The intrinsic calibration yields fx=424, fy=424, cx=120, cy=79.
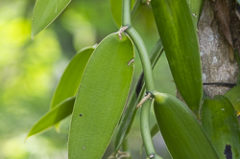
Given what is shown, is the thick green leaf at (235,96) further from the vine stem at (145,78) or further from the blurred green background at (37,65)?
the blurred green background at (37,65)

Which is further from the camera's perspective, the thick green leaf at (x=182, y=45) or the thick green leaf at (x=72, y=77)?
the thick green leaf at (x=72, y=77)

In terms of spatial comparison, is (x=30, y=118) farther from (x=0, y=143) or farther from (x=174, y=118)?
(x=174, y=118)

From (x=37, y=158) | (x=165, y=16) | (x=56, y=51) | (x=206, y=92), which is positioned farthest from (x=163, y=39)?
(x=56, y=51)

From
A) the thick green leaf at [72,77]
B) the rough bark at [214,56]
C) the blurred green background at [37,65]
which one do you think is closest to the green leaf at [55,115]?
the thick green leaf at [72,77]

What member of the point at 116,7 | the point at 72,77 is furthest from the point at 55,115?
the point at 116,7

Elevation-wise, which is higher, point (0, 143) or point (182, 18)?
point (182, 18)

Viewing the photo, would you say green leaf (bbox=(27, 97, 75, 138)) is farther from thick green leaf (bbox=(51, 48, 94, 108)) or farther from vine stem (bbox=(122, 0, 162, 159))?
vine stem (bbox=(122, 0, 162, 159))
